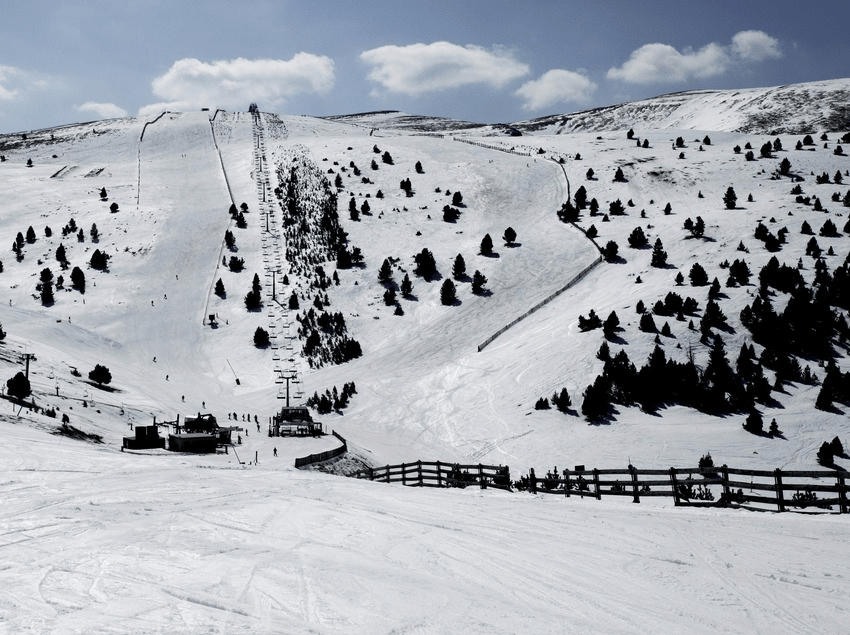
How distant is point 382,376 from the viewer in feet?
180

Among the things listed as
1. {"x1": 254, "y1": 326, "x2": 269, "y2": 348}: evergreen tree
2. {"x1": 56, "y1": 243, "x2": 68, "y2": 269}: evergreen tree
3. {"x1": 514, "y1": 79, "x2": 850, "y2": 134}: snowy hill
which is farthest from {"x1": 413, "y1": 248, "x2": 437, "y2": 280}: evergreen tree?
{"x1": 514, "y1": 79, "x2": 850, "y2": 134}: snowy hill

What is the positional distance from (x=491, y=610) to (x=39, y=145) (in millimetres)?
145568

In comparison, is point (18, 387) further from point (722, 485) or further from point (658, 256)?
point (658, 256)

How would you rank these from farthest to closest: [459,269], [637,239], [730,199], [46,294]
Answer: [730,199]
[459,269]
[637,239]
[46,294]

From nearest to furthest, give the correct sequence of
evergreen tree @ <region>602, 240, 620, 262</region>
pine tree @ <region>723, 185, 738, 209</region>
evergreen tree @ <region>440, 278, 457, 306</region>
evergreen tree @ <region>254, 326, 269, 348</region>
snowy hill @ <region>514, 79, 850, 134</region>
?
evergreen tree @ <region>254, 326, 269, 348</region>, evergreen tree @ <region>440, 278, 457, 306</region>, evergreen tree @ <region>602, 240, 620, 262</region>, pine tree @ <region>723, 185, 738, 209</region>, snowy hill @ <region>514, 79, 850, 134</region>

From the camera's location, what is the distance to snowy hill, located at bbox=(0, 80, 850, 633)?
10812mm

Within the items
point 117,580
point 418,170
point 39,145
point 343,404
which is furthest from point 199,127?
point 117,580

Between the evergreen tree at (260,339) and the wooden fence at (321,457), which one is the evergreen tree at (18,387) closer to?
the wooden fence at (321,457)

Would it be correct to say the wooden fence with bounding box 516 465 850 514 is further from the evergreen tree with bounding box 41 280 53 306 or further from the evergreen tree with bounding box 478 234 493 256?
the evergreen tree with bounding box 41 280 53 306

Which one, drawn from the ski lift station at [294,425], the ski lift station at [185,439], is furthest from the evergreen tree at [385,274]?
the ski lift station at [185,439]

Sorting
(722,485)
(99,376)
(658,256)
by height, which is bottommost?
(722,485)

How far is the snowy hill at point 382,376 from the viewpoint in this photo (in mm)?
10812

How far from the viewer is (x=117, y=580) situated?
10633 mm

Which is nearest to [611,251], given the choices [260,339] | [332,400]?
[332,400]
